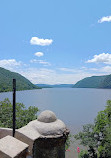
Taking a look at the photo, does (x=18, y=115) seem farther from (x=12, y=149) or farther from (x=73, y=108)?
(x=73, y=108)

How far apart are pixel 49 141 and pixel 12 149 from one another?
9.35 feet

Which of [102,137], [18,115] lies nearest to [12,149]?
[18,115]

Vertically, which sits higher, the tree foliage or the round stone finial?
the round stone finial

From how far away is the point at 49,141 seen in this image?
9930 mm

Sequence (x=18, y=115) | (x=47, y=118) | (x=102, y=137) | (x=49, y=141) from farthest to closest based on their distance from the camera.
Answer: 1. (x=102, y=137)
2. (x=18, y=115)
3. (x=47, y=118)
4. (x=49, y=141)

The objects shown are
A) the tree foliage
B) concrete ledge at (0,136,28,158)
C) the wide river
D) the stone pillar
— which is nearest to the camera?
concrete ledge at (0,136,28,158)

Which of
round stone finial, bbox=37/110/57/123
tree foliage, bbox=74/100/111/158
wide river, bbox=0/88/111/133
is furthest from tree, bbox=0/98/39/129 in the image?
wide river, bbox=0/88/111/133

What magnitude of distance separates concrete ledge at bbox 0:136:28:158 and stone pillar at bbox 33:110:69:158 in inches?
67.4

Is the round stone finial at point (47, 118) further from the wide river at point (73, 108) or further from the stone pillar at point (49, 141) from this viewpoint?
the wide river at point (73, 108)

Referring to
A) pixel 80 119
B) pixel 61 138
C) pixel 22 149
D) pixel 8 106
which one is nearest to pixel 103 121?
pixel 8 106

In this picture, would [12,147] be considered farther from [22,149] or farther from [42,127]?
[42,127]

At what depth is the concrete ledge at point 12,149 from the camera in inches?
288

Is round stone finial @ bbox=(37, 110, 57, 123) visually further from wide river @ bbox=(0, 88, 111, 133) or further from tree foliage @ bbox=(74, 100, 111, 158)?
wide river @ bbox=(0, 88, 111, 133)

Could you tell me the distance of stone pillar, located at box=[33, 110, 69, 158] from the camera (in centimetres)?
991
